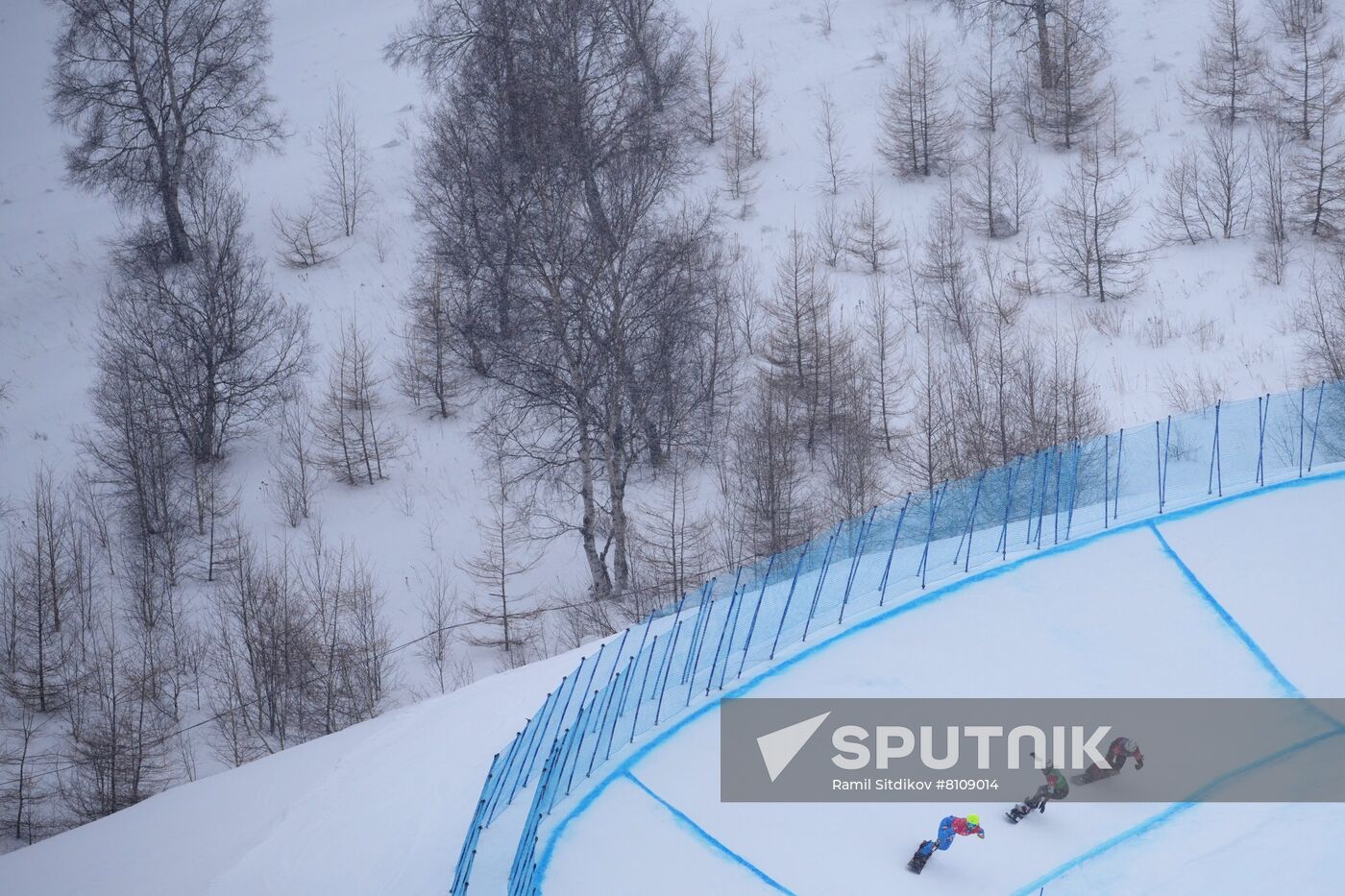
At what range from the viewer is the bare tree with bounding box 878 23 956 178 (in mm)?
32562

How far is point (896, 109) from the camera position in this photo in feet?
110

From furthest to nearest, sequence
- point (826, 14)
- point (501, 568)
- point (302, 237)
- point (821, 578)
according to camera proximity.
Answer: point (826, 14) < point (302, 237) < point (501, 568) < point (821, 578)

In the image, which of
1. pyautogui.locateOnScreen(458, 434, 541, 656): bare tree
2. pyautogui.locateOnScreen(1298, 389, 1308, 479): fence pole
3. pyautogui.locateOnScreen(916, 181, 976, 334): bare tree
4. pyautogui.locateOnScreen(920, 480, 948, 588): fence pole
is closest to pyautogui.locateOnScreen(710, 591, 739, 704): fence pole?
pyautogui.locateOnScreen(920, 480, 948, 588): fence pole

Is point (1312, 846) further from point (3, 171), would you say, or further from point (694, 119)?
point (3, 171)

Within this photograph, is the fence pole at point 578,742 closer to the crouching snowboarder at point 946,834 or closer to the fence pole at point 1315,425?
the crouching snowboarder at point 946,834

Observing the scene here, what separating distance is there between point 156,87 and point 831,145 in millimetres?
16026

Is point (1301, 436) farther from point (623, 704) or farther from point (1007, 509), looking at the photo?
point (623, 704)

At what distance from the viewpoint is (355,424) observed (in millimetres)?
27047

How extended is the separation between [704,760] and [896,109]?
2208cm

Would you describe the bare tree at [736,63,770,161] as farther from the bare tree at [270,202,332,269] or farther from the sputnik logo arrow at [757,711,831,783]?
the sputnik logo arrow at [757,711,831,783]

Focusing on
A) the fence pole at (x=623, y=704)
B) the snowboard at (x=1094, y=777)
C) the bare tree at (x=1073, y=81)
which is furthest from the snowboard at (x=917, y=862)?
the bare tree at (x=1073, y=81)

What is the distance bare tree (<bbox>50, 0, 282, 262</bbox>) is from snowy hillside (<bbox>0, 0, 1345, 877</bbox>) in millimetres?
1340

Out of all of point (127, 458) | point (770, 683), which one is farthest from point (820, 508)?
point (127, 458)

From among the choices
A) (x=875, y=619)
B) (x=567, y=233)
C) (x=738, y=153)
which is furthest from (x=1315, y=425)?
(x=738, y=153)
